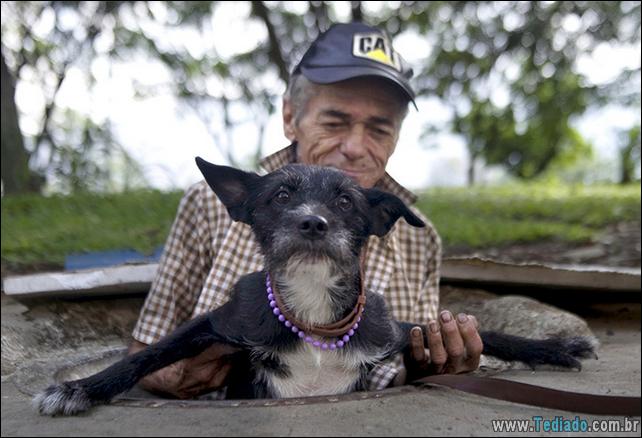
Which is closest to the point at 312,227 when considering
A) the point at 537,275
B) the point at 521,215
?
the point at 537,275

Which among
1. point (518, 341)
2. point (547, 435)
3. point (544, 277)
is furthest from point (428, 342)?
point (544, 277)

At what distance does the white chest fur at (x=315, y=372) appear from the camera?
2658 millimetres

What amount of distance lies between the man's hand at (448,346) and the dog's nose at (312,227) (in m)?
0.71

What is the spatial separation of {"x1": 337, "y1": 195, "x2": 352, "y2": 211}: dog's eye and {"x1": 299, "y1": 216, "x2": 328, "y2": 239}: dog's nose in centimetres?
25

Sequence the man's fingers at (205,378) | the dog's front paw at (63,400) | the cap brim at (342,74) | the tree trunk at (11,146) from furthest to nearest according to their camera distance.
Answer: the tree trunk at (11,146)
the cap brim at (342,74)
the man's fingers at (205,378)
the dog's front paw at (63,400)

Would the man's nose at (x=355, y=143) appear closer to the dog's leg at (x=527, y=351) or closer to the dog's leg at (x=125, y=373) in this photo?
the dog's leg at (x=527, y=351)

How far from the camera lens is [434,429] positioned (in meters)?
2.14

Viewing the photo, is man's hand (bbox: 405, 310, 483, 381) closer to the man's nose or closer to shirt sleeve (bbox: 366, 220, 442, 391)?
shirt sleeve (bbox: 366, 220, 442, 391)

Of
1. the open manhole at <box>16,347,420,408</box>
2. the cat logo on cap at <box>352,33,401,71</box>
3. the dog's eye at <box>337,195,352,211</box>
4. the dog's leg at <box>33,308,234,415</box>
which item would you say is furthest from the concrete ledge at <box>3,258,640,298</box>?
the dog's eye at <box>337,195,352,211</box>

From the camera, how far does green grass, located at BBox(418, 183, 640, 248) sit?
7117mm

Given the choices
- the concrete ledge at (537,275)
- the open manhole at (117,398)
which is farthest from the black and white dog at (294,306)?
the concrete ledge at (537,275)

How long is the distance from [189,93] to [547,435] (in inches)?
492

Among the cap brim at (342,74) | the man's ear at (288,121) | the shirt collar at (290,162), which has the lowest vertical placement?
the shirt collar at (290,162)

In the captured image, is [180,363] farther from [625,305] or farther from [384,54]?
[625,305]
